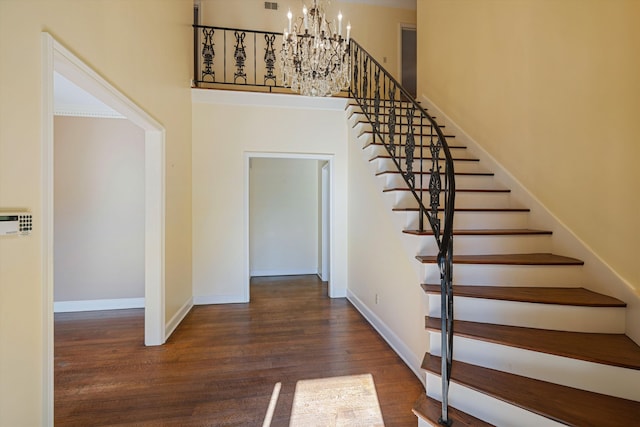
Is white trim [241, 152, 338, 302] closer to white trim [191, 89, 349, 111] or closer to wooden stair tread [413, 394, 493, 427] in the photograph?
white trim [191, 89, 349, 111]

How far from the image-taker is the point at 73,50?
67.4 inches

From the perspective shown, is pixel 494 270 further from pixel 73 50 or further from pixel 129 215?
pixel 129 215

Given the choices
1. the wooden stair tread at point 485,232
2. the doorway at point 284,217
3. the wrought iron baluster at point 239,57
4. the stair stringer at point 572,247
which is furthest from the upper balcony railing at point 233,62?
the wooden stair tread at point 485,232

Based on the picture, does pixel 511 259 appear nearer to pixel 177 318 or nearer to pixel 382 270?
pixel 382 270

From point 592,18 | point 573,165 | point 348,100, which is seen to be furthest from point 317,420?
point 348,100

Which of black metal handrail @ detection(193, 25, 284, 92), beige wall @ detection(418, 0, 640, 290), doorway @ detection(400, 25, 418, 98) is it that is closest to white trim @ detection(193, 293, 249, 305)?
black metal handrail @ detection(193, 25, 284, 92)

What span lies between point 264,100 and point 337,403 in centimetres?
399

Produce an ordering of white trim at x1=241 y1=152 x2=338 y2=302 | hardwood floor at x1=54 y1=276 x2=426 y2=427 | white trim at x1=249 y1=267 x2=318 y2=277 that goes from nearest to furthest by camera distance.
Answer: hardwood floor at x1=54 y1=276 x2=426 y2=427 → white trim at x1=241 y1=152 x2=338 y2=302 → white trim at x1=249 y1=267 x2=318 y2=277

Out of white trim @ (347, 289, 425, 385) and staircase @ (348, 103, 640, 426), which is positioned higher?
staircase @ (348, 103, 640, 426)

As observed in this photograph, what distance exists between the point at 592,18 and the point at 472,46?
1567mm

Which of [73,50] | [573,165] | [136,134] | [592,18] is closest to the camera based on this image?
[73,50]

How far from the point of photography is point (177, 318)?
3635mm

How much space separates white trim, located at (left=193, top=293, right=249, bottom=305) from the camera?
14.4 feet

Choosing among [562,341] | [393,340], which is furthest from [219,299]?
[562,341]
